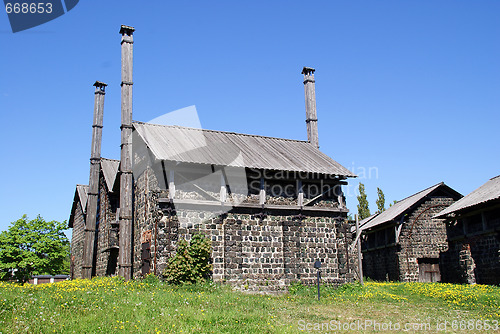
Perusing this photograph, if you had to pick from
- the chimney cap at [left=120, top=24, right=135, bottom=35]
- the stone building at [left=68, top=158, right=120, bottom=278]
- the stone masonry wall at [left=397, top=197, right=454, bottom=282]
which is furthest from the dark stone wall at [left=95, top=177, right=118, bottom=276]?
the stone masonry wall at [left=397, top=197, right=454, bottom=282]

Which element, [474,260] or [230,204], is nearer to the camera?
[230,204]

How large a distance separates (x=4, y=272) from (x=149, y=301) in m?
26.2

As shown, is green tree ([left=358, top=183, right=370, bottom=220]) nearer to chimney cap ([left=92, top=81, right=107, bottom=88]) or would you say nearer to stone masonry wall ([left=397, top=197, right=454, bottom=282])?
stone masonry wall ([left=397, top=197, right=454, bottom=282])

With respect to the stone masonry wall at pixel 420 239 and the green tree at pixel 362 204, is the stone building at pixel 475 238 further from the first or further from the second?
the green tree at pixel 362 204

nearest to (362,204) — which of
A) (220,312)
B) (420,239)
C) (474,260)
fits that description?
(420,239)

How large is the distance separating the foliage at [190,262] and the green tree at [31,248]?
69.9ft

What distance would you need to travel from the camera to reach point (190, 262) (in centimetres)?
1739

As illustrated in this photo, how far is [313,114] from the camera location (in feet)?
86.0

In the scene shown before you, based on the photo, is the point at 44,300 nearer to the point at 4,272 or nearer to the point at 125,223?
the point at 125,223

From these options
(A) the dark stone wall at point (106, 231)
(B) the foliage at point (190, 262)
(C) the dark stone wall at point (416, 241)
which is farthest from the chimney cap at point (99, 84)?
(C) the dark stone wall at point (416, 241)

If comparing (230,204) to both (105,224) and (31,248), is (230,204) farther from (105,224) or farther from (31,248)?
(31,248)

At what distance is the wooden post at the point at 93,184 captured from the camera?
24859 millimetres

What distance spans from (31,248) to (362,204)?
3049cm

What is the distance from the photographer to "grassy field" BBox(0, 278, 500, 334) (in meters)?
10.4
